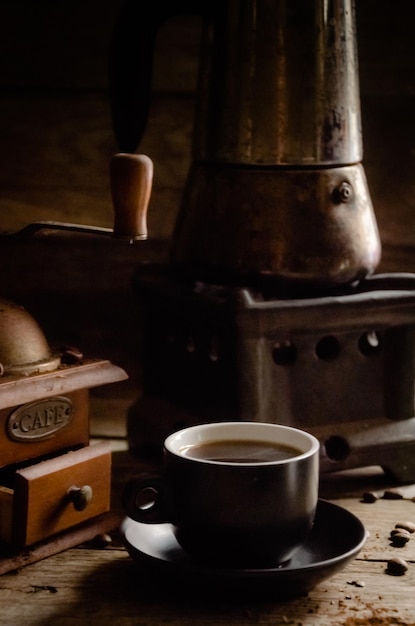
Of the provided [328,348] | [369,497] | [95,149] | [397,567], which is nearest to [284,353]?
[328,348]

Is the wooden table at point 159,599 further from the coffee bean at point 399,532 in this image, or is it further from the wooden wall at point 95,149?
the wooden wall at point 95,149

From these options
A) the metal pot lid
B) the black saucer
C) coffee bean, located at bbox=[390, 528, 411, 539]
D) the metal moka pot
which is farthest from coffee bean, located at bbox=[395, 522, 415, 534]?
the metal pot lid

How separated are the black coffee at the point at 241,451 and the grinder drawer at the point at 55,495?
0.13m

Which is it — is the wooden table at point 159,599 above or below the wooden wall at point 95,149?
below

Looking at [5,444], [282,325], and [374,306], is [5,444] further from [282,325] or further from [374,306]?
[374,306]

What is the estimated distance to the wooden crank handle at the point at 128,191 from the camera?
0.84m

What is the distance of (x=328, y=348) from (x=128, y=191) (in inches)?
13.2

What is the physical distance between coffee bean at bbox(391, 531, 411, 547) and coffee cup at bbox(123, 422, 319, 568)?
0.16 metres

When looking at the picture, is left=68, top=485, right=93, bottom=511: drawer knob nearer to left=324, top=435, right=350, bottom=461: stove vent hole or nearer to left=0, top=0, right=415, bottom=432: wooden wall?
left=324, top=435, right=350, bottom=461: stove vent hole

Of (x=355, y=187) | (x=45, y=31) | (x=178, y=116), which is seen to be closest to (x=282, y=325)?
(x=355, y=187)

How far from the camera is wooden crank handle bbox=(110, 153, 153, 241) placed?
84 cm

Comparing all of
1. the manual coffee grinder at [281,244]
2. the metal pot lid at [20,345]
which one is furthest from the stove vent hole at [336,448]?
the metal pot lid at [20,345]

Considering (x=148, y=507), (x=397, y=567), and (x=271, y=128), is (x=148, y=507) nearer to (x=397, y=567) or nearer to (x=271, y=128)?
(x=397, y=567)

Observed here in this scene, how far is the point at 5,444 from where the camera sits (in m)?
0.86
